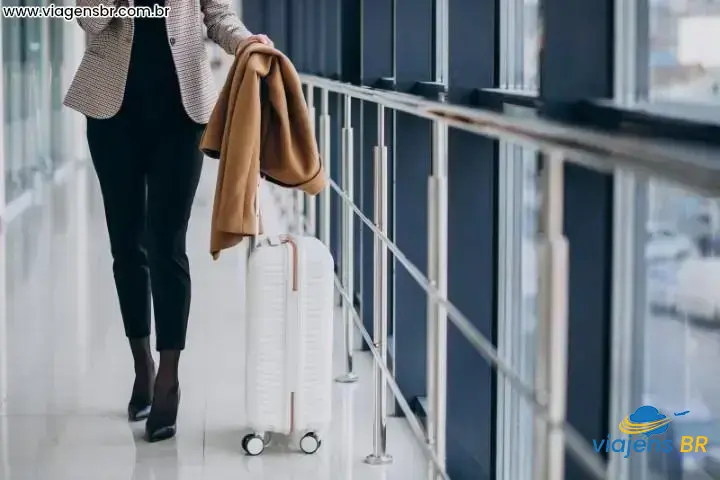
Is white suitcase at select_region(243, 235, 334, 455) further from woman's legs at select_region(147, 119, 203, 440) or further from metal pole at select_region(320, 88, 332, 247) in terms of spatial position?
metal pole at select_region(320, 88, 332, 247)

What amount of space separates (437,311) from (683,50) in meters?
0.53

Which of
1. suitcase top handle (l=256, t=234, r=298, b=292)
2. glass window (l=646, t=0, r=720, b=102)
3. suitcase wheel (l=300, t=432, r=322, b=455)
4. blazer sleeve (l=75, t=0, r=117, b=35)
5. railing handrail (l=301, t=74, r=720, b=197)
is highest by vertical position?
blazer sleeve (l=75, t=0, r=117, b=35)

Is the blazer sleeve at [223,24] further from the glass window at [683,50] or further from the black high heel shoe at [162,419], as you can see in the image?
the glass window at [683,50]

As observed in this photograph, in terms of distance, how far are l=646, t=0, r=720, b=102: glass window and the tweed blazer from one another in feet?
3.75

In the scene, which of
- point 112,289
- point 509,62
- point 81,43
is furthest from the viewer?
point 81,43

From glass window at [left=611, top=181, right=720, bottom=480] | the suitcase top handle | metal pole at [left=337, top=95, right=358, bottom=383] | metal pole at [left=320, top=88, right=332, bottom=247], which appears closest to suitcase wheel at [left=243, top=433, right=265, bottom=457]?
the suitcase top handle

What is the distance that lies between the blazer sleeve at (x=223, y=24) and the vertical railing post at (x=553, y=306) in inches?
61.2

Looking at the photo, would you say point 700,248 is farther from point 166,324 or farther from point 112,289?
point 112,289

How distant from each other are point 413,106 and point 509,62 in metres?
0.60

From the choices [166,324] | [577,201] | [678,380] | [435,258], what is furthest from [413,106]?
[166,324]

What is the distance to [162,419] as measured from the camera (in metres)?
2.62

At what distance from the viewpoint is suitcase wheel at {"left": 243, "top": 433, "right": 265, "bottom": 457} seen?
2529 mm

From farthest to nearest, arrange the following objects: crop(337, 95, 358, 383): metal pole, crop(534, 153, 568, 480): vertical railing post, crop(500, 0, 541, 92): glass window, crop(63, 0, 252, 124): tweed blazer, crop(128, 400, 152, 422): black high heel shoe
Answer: crop(337, 95, 358, 383): metal pole
crop(128, 400, 152, 422): black high heel shoe
crop(63, 0, 252, 124): tweed blazer
crop(500, 0, 541, 92): glass window
crop(534, 153, 568, 480): vertical railing post

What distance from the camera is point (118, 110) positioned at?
2539 mm
